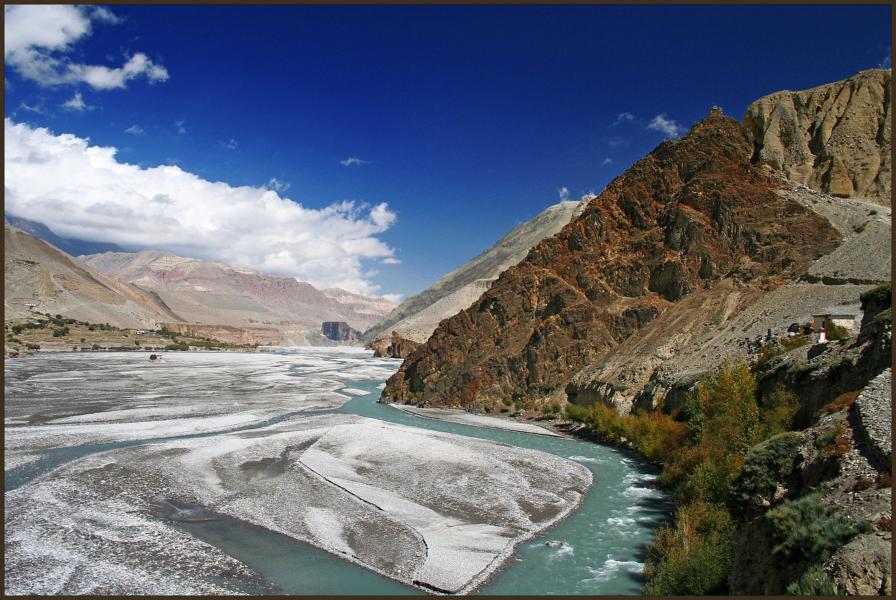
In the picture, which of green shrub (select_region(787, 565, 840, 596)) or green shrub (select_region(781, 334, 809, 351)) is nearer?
green shrub (select_region(787, 565, 840, 596))

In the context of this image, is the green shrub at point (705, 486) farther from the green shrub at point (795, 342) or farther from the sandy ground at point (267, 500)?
the green shrub at point (795, 342)

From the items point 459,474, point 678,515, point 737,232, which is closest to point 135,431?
point 459,474

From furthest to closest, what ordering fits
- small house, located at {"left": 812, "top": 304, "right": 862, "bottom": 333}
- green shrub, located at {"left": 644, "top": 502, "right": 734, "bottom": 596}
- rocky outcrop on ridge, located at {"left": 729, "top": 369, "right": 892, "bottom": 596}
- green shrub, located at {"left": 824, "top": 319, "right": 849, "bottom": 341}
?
small house, located at {"left": 812, "top": 304, "right": 862, "bottom": 333}, green shrub, located at {"left": 824, "top": 319, "right": 849, "bottom": 341}, green shrub, located at {"left": 644, "top": 502, "right": 734, "bottom": 596}, rocky outcrop on ridge, located at {"left": 729, "top": 369, "right": 892, "bottom": 596}

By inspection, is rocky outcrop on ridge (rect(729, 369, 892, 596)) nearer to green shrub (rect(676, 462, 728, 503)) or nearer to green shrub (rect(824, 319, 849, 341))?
green shrub (rect(676, 462, 728, 503))

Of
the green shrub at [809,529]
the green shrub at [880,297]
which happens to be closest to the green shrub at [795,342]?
the green shrub at [880,297]

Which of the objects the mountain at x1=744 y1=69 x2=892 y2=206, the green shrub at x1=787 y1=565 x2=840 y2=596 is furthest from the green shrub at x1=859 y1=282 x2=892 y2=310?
the mountain at x1=744 y1=69 x2=892 y2=206

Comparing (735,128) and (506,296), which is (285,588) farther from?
(735,128)

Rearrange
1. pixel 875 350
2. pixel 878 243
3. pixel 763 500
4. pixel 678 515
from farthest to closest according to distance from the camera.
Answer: pixel 878 243
pixel 678 515
pixel 875 350
pixel 763 500
